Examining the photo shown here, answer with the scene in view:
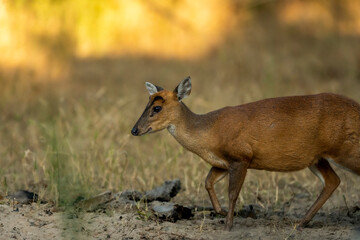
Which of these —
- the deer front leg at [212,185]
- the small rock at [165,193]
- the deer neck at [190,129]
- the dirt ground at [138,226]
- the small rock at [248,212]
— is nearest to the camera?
the dirt ground at [138,226]

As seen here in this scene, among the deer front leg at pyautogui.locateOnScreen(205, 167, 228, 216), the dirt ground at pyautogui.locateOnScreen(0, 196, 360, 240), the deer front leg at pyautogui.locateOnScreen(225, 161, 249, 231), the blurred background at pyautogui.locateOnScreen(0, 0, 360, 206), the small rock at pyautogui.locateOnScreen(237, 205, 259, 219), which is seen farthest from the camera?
the blurred background at pyautogui.locateOnScreen(0, 0, 360, 206)

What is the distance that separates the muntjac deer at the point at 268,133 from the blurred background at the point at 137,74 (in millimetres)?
1153

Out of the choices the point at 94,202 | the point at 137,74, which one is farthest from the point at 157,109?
the point at 137,74

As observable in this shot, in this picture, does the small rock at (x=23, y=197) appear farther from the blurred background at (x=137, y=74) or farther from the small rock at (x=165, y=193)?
the small rock at (x=165, y=193)

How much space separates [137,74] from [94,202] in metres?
8.17

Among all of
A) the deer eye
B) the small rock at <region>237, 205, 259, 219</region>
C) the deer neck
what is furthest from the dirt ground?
the deer eye

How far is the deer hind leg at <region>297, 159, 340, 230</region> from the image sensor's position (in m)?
6.51

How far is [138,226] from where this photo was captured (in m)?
5.98

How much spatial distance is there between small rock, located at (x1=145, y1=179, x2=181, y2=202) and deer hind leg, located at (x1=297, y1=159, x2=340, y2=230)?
1.37 m

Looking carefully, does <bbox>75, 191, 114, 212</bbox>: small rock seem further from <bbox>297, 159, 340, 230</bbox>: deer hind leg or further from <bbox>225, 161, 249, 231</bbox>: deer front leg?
<bbox>297, 159, 340, 230</bbox>: deer hind leg

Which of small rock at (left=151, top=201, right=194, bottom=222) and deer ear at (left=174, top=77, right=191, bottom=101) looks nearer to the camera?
small rock at (left=151, top=201, right=194, bottom=222)

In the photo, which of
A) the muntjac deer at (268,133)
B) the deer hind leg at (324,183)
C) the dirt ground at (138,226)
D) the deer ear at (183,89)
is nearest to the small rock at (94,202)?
the dirt ground at (138,226)

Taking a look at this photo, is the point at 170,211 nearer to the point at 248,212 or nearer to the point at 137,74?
the point at 248,212

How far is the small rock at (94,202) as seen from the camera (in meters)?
6.55
